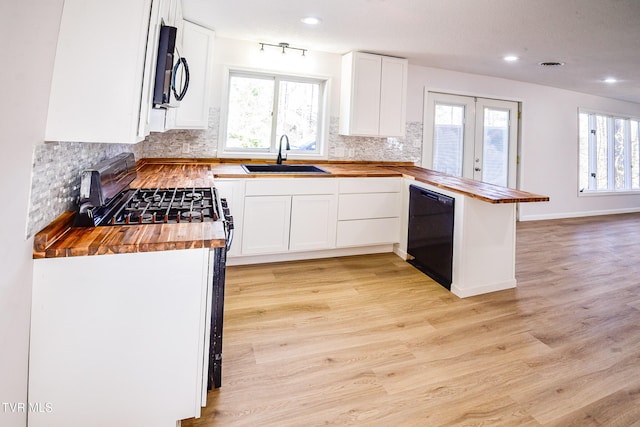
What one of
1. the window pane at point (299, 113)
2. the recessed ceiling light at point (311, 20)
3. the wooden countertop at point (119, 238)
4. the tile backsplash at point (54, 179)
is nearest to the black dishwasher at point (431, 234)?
the window pane at point (299, 113)

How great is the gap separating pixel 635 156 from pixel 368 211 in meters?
6.59

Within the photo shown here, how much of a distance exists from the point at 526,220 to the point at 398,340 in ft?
14.7

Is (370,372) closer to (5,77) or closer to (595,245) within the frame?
A: (5,77)

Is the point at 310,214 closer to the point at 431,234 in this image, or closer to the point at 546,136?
the point at 431,234

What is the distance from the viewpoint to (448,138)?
4762 millimetres

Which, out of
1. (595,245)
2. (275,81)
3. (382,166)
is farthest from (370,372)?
(595,245)

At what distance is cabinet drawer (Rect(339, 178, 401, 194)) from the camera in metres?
3.39

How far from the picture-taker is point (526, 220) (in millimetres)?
5477

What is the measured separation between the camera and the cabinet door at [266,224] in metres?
3.11

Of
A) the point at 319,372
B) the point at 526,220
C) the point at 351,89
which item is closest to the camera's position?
the point at 319,372

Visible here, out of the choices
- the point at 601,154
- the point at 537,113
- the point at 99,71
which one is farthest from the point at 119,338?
the point at 601,154

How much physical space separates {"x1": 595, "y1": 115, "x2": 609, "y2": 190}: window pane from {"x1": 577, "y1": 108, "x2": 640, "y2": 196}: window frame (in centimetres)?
4

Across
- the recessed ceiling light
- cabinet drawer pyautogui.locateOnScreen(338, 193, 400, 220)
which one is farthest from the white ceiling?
cabinet drawer pyautogui.locateOnScreen(338, 193, 400, 220)

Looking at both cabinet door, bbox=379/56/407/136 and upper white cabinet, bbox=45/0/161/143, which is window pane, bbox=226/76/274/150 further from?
upper white cabinet, bbox=45/0/161/143
